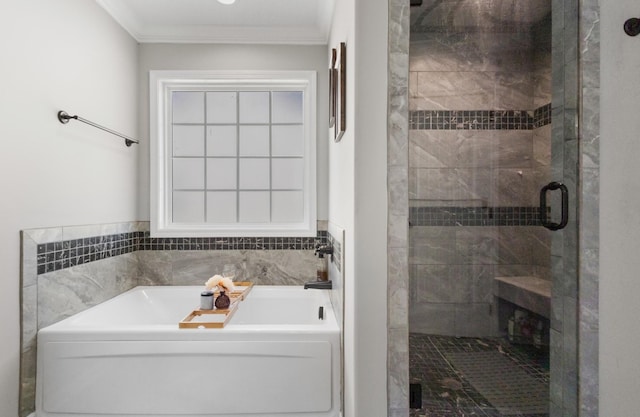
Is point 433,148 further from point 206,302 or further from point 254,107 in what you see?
point 254,107

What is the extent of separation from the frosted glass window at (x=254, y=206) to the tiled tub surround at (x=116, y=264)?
0.21 metres

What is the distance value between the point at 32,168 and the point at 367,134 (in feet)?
5.34

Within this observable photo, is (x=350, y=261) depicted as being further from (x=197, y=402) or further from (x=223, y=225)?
(x=223, y=225)

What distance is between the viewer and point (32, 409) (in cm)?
200

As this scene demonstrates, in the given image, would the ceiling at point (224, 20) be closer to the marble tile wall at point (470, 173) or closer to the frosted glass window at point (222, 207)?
the frosted glass window at point (222, 207)

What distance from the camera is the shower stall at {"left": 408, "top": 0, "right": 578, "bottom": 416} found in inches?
62.0

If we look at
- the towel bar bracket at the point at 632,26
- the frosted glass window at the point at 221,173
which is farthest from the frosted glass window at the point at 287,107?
the towel bar bracket at the point at 632,26

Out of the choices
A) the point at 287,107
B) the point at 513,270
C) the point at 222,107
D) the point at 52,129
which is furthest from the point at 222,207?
the point at 513,270

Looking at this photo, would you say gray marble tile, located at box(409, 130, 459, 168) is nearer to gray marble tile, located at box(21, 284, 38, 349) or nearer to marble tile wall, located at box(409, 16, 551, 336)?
marble tile wall, located at box(409, 16, 551, 336)

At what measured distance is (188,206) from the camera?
3273mm

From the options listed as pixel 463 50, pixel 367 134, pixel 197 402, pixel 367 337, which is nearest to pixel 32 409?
pixel 197 402

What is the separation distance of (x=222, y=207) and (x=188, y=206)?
275mm

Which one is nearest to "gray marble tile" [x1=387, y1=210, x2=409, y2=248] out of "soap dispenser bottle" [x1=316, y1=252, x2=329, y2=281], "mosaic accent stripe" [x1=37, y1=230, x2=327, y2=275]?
"soap dispenser bottle" [x1=316, y1=252, x2=329, y2=281]

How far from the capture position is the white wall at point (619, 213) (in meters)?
1.43
